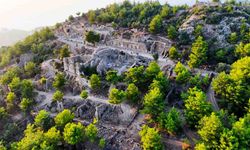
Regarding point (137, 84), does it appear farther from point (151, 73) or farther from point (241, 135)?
point (241, 135)

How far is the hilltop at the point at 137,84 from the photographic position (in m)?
57.5

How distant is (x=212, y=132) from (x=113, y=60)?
35.9 meters

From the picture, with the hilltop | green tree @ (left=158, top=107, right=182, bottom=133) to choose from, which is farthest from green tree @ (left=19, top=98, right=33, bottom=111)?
green tree @ (left=158, top=107, right=182, bottom=133)

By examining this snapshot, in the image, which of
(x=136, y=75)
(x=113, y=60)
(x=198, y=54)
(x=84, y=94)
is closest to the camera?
(x=84, y=94)

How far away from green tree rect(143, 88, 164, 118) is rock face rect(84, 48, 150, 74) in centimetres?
1607

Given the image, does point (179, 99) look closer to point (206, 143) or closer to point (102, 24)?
point (206, 143)

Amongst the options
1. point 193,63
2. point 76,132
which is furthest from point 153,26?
point 76,132

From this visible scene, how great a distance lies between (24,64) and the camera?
89.7 meters

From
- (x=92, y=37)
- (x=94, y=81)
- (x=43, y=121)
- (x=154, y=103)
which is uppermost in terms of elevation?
(x=92, y=37)

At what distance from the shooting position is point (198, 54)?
75.2 m

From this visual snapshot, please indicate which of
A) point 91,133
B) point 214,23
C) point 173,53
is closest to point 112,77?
point 91,133

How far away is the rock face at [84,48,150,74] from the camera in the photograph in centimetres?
7475

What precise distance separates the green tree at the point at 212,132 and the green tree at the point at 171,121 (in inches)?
220

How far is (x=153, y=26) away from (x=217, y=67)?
25.9 metres
